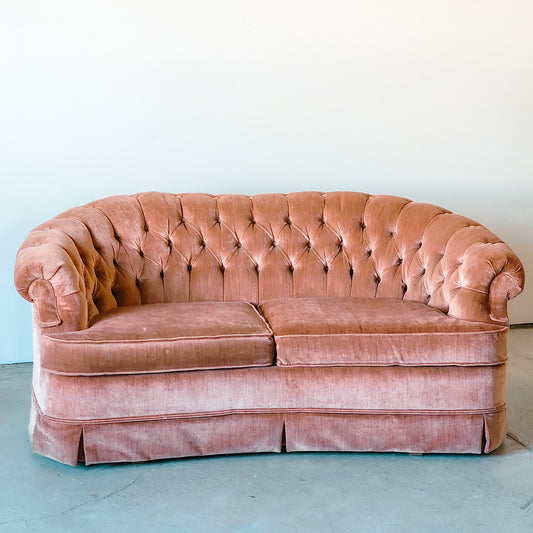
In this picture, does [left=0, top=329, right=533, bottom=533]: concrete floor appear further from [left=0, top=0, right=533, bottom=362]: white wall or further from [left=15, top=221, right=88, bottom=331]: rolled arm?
[left=0, top=0, right=533, bottom=362]: white wall

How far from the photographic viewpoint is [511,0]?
4.07 metres

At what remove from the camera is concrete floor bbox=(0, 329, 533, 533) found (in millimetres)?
2070

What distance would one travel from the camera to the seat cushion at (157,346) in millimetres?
2395

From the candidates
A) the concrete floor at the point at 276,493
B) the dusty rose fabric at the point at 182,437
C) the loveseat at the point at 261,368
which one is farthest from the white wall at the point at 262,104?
the concrete floor at the point at 276,493

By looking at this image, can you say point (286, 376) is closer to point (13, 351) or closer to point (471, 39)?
point (13, 351)

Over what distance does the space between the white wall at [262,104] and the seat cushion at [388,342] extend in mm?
1457

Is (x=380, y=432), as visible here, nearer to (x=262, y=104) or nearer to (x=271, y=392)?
(x=271, y=392)

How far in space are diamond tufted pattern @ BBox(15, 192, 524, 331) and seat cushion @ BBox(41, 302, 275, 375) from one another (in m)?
0.41

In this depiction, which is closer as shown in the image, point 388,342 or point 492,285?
point 388,342

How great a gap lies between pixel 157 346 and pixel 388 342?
830 millimetres

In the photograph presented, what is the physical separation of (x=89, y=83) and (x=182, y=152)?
58 centimetres

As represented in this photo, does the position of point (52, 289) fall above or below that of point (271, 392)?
above

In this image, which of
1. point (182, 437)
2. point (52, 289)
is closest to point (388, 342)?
point (182, 437)

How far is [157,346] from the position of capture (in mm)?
2430
